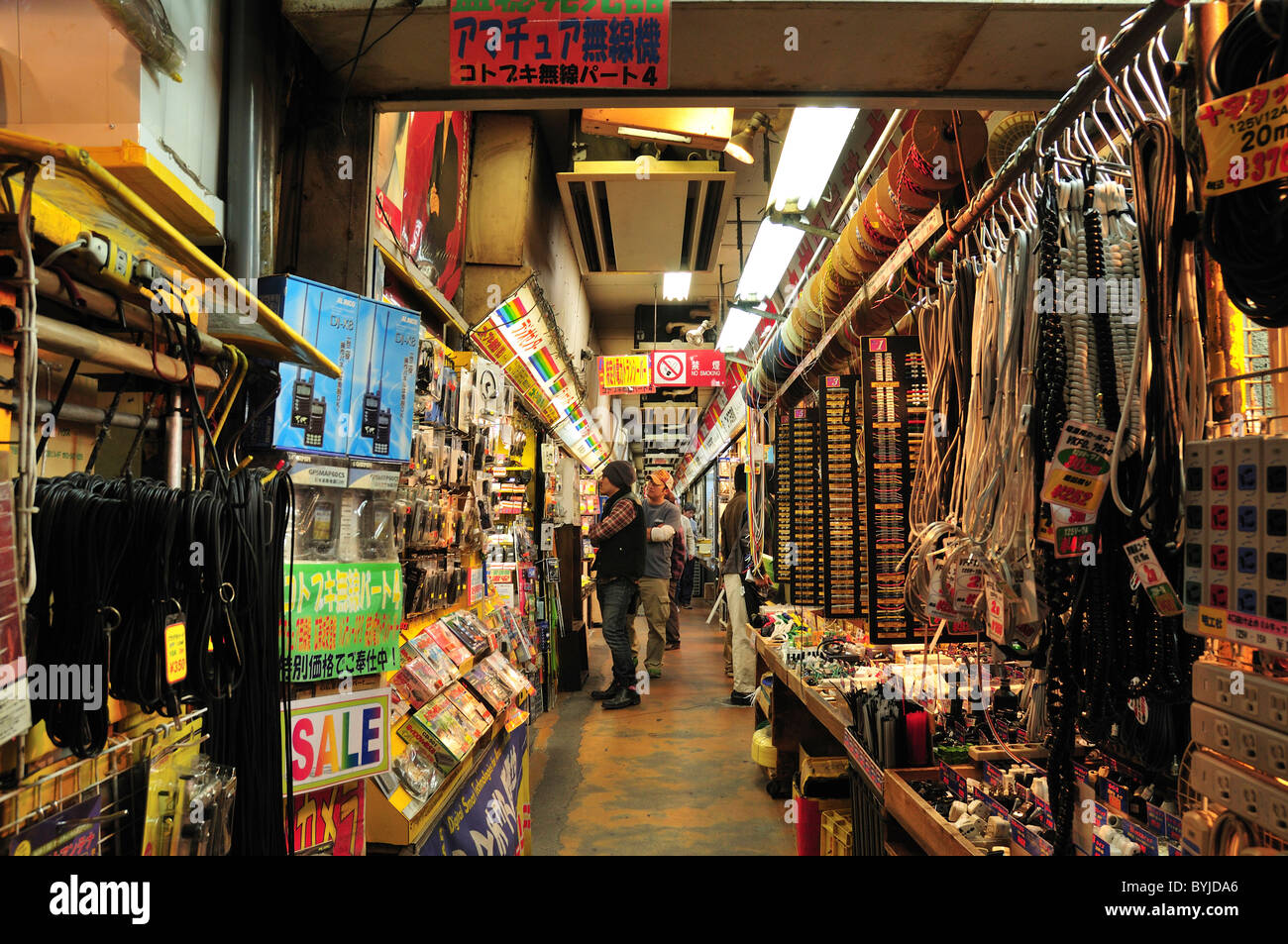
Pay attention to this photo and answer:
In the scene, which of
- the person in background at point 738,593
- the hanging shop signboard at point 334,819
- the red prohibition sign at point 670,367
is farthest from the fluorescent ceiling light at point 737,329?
the hanging shop signboard at point 334,819

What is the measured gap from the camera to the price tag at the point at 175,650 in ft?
4.12

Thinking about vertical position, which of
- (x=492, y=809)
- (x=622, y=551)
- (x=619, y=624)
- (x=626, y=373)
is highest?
(x=626, y=373)

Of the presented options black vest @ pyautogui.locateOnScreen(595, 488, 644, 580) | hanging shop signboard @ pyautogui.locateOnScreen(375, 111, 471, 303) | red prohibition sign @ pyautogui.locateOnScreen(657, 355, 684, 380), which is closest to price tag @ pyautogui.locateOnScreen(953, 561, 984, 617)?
hanging shop signboard @ pyautogui.locateOnScreen(375, 111, 471, 303)

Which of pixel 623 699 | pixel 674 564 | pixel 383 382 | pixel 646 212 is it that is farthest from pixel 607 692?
pixel 383 382

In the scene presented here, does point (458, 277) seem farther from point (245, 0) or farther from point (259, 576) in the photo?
point (259, 576)

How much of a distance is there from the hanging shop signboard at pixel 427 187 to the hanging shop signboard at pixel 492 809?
2.21 m

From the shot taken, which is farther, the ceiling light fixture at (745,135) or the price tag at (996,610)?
the ceiling light fixture at (745,135)

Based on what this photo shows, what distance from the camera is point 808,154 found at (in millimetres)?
3582

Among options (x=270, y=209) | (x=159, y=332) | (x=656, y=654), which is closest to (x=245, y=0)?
(x=270, y=209)

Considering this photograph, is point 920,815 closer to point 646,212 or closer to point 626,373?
point 646,212

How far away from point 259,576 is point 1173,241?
5.82 feet

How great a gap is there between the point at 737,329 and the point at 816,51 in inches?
220

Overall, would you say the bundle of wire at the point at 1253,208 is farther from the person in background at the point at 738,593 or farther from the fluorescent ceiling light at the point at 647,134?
the person in background at the point at 738,593

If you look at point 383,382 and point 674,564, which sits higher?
point 383,382
